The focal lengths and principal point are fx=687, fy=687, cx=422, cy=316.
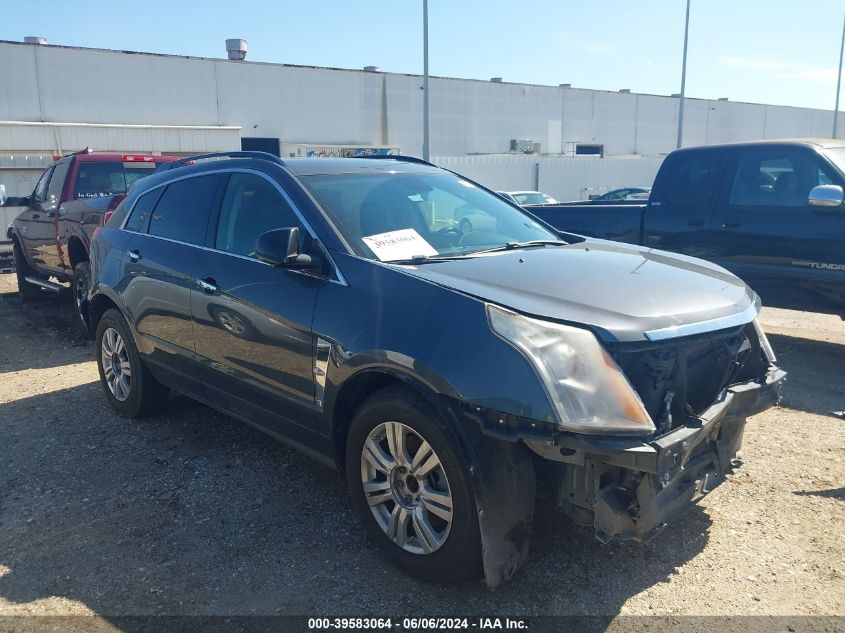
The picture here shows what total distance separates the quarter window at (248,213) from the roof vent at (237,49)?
27.4 metres

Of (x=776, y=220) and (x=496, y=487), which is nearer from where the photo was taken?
(x=496, y=487)

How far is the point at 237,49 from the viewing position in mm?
28828

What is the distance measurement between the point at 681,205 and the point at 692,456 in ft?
16.1

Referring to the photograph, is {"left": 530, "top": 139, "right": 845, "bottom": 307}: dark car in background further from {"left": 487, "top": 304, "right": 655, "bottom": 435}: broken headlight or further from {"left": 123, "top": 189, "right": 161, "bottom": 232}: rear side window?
{"left": 123, "top": 189, "right": 161, "bottom": 232}: rear side window

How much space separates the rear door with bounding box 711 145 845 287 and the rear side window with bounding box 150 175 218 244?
5.04 m

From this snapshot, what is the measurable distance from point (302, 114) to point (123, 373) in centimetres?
2626

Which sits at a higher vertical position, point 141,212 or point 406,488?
point 141,212

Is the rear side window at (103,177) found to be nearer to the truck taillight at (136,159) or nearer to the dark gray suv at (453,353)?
the truck taillight at (136,159)

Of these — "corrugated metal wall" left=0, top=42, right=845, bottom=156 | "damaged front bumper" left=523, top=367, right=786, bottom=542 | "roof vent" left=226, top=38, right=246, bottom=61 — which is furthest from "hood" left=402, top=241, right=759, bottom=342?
"roof vent" left=226, top=38, right=246, bottom=61

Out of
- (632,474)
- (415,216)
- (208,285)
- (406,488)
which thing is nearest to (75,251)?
(208,285)

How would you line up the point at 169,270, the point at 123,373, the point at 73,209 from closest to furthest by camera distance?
the point at 169,270 → the point at 123,373 → the point at 73,209

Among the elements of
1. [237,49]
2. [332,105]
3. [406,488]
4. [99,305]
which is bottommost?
[406,488]

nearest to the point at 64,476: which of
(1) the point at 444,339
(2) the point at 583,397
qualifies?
(1) the point at 444,339

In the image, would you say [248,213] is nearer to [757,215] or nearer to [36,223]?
[757,215]
